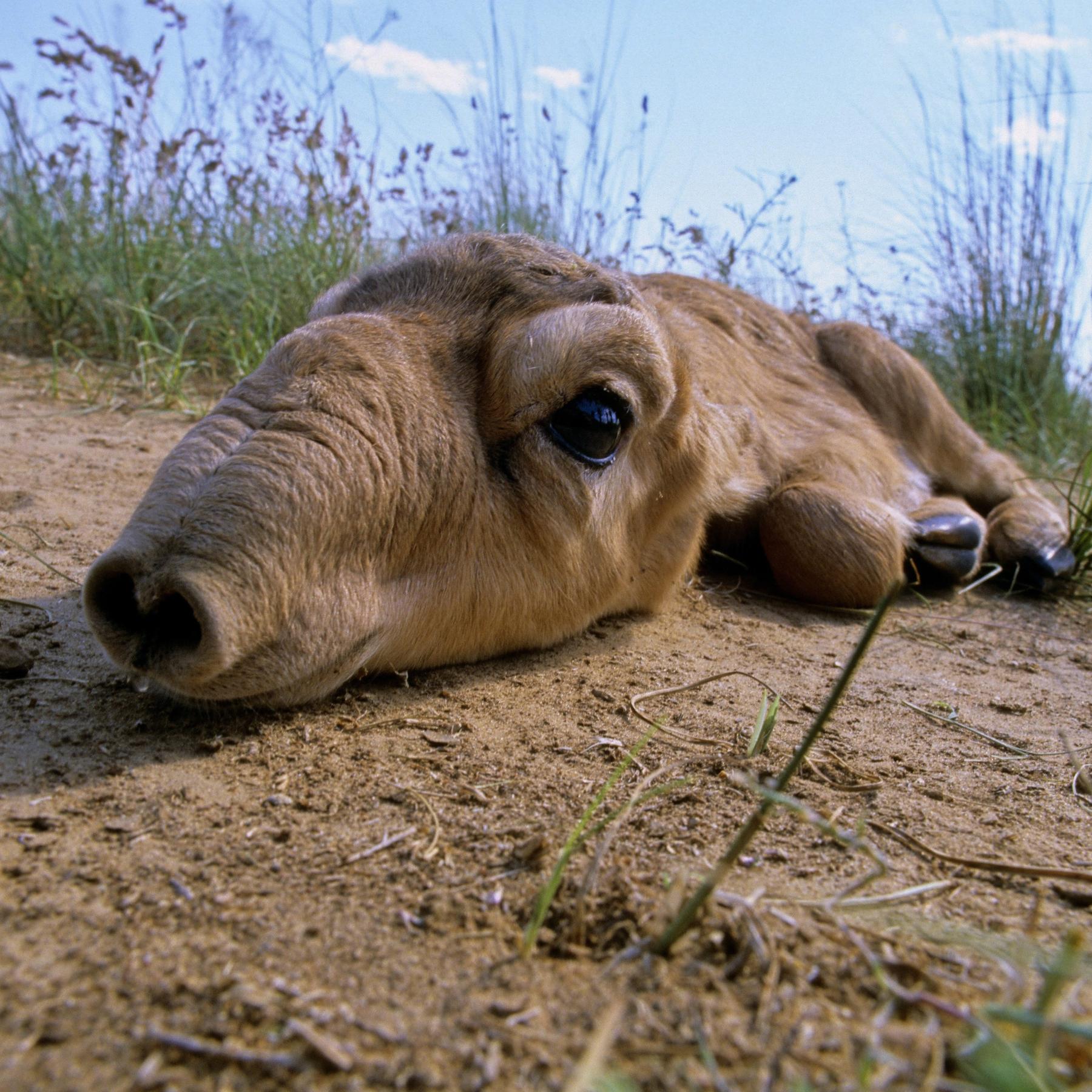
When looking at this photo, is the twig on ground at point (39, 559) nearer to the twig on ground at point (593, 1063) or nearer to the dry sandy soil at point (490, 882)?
the dry sandy soil at point (490, 882)

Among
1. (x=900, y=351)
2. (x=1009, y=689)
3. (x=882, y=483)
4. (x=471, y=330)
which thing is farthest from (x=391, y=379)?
(x=900, y=351)

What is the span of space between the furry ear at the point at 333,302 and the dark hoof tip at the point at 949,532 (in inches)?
114

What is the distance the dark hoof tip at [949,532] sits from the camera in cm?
448

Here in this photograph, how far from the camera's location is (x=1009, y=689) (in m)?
3.25

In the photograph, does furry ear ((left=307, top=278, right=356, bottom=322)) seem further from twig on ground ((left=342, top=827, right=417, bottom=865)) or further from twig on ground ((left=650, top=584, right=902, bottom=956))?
twig on ground ((left=650, top=584, right=902, bottom=956))

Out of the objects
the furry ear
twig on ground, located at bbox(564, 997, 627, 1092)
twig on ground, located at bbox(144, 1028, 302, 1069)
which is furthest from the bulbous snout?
the furry ear

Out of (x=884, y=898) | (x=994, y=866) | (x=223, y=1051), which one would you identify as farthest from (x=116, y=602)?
(x=994, y=866)

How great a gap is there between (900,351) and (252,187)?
17.9ft

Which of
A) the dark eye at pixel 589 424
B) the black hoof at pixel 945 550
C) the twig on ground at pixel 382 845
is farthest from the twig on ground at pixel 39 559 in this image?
the black hoof at pixel 945 550

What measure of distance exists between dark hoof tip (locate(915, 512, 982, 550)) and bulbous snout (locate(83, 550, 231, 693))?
3.53 metres

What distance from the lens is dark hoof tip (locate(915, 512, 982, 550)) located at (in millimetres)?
4480

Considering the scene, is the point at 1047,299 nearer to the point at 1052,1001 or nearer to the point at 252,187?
the point at 252,187

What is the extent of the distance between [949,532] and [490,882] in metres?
3.60

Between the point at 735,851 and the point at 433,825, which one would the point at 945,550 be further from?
the point at 735,851
